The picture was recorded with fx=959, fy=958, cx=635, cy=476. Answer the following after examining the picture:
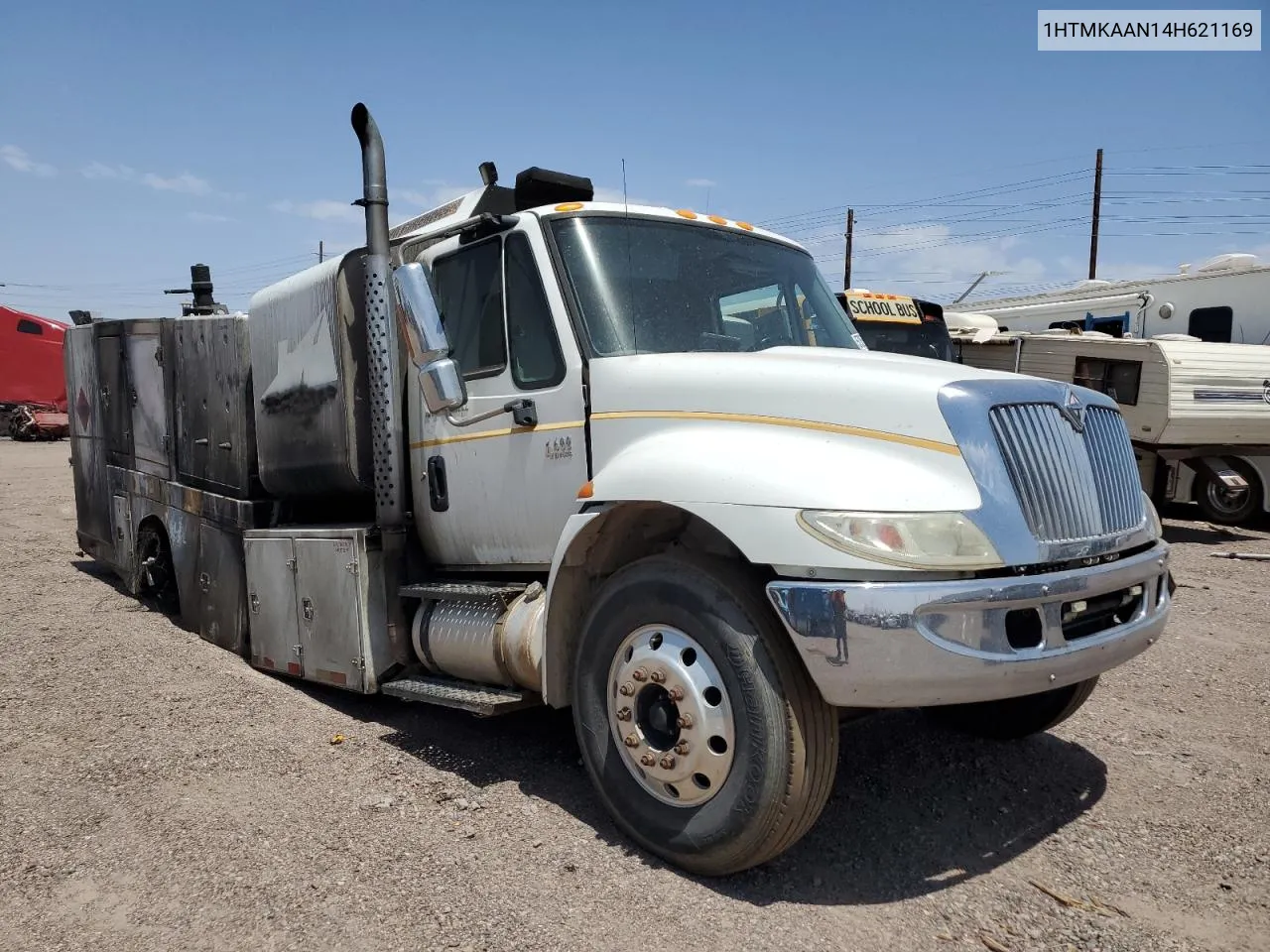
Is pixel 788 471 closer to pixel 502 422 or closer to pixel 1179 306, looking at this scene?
pixel 502 422

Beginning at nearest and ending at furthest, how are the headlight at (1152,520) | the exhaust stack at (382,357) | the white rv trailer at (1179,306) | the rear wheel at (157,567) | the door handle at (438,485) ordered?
the headlight at (1152,520), the door handle at (438,485), the exhaust stack at (382,357), the rear wheel at (157,567), the white rv trailer at (1179,306)

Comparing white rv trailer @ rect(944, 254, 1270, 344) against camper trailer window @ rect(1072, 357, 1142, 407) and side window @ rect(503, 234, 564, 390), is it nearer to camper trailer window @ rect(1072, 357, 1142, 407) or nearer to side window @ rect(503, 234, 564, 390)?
camper trailer window @ rect(1072, 357, 1142, 407)

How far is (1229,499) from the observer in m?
11.9

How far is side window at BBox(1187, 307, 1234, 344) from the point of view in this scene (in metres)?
13.7

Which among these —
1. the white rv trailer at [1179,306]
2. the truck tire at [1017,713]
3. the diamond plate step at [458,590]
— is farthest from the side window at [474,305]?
the white rv trailer at [1179,306]

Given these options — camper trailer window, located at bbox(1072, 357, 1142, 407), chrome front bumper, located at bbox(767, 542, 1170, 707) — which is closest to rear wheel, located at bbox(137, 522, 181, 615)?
chrome front bumper, located at bbox(767, 542, 1170, 707)

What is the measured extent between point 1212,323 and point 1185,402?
4.24 meters

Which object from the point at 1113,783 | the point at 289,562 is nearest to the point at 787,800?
the point at 1113,783

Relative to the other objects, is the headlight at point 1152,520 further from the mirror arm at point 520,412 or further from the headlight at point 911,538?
the mirror arm at point 520,412

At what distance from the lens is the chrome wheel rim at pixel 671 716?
10.2ft

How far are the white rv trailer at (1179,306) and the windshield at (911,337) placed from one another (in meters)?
3.39

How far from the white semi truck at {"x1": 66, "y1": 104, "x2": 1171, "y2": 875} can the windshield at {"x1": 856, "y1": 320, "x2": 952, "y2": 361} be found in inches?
295

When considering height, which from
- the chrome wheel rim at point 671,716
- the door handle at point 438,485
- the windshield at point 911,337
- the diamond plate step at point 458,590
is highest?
the windshield at point 911,337

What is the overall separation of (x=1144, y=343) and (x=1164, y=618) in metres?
8.53
